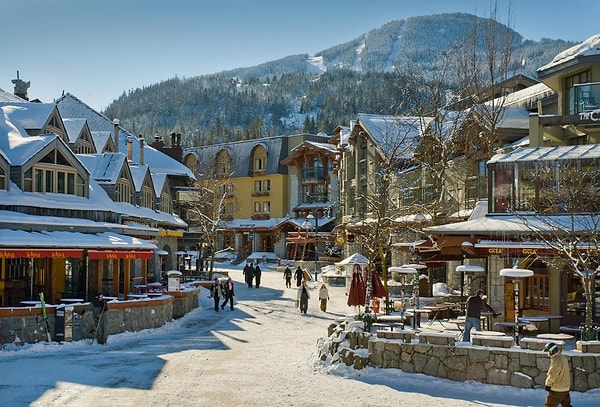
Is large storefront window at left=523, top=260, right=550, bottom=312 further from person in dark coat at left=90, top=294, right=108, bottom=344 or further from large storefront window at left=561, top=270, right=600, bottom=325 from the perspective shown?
person in dark coat at left=90, top=294, right=108, bottom=344

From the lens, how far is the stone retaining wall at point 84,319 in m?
21.8

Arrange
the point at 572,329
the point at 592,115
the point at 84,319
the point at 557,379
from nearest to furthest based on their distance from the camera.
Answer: the point at 557,379 → the point at 572,329 → the point at 84,319 → the point at 592,115

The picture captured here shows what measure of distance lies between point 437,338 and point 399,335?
1093 mm

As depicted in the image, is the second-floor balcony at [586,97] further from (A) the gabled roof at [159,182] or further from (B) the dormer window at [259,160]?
(B) the dormer window at [259,160]

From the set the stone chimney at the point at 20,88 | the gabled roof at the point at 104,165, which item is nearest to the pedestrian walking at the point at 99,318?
the gabled roof at the point at 104,165

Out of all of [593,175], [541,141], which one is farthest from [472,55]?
[593,175]

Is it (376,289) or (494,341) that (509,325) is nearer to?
(494,341)

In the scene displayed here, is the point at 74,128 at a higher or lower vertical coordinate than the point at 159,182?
higher

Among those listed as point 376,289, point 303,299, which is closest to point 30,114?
point 303,299

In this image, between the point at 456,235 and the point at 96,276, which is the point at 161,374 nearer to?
the point at 456,235

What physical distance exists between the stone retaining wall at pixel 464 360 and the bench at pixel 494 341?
133 mm

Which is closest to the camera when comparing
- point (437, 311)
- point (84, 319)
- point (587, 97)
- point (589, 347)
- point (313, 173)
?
point (589, 347)

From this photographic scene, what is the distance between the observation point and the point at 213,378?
17516mm

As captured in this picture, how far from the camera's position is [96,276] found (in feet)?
98.1
